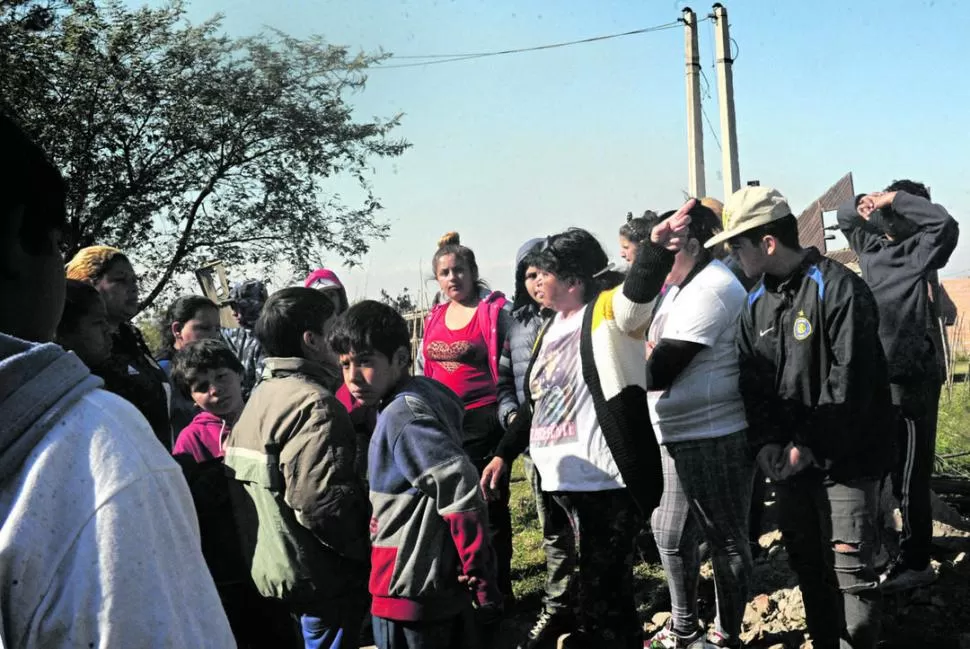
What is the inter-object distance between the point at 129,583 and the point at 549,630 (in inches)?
144

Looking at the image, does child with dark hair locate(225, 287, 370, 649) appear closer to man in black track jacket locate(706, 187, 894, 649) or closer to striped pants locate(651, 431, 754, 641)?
striped pants locate(651, 431, 754, 641)

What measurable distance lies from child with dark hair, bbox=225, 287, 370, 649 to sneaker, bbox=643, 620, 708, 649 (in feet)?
4.61

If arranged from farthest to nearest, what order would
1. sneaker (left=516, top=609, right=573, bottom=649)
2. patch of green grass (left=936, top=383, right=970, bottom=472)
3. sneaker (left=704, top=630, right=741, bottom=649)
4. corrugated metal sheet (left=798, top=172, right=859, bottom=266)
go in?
1. patch of green grass (left=936, top=383, right=970, bottom=472)
2. corrugated metal sheet (left=798, top=172, right=859, bottom=266)
3. sneaker (left=516, top=609, right=573, bottom=649)
4. sneaker (left=704, top=630, right=741, bottom=649)

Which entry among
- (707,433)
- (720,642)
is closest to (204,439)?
(707,433)

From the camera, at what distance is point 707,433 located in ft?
11.2

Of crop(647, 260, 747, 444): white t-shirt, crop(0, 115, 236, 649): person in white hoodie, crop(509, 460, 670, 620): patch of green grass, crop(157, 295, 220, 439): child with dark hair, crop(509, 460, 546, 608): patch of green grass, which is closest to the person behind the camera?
crop(0, 115, 236, 649): person in white hoodie

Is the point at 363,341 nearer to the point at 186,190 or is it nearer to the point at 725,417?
the point at 725,417

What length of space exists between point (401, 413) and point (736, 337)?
1.53 metres

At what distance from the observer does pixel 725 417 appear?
344 cm

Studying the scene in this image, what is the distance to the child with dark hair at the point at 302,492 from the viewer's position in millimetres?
2836

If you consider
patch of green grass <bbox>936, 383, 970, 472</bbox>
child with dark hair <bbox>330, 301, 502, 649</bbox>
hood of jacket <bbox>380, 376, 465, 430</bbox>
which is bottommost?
patch of green grass <bbox>936, 383, 970, 472</bbox>

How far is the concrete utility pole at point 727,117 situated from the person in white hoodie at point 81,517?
9923 mm

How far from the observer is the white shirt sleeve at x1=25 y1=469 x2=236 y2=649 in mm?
765

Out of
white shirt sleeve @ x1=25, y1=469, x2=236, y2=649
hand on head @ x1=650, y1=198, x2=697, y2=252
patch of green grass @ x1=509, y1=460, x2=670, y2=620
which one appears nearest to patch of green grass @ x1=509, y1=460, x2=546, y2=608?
patch of green grass @ x1=509, y1=460, x2=670, y2=620
